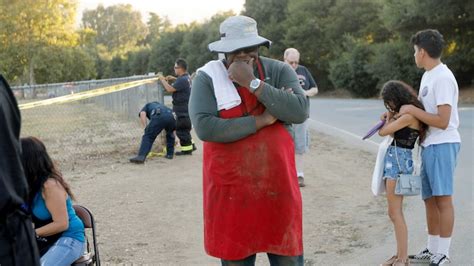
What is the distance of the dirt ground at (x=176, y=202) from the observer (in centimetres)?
578

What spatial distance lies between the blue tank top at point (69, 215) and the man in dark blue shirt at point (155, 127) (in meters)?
6.89

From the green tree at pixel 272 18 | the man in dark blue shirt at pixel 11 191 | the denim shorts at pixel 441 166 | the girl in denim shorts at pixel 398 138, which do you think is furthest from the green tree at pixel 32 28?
the man in dark blue shirt at pixel 11 191

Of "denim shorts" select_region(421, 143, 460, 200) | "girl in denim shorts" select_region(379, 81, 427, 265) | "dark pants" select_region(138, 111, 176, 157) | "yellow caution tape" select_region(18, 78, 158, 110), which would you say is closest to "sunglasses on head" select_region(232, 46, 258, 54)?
"girl in denim shorts" select_region(379, 81, 427, 265)

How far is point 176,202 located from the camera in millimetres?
7805

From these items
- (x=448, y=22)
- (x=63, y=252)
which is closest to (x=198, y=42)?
(x=448, y=22)

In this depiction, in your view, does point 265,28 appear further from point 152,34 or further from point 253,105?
point 152,34

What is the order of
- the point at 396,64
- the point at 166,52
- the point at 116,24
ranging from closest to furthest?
the point at 396,64 → the point at 166,52 → the point at 116,24

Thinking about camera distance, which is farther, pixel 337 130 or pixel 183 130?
pixel 337 130

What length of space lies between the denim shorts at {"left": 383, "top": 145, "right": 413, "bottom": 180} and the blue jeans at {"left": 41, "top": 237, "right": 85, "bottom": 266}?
7.70 ft

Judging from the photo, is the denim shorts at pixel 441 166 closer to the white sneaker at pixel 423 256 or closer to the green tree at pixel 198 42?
the white sneaker at pixel 423 256

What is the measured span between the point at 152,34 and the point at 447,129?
12919 cm

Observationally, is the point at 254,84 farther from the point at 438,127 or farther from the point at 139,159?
the point at 139,159

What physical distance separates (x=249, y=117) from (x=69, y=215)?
1.48 m

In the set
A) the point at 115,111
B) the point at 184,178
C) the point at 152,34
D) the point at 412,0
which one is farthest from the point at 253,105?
the point at 152,34
